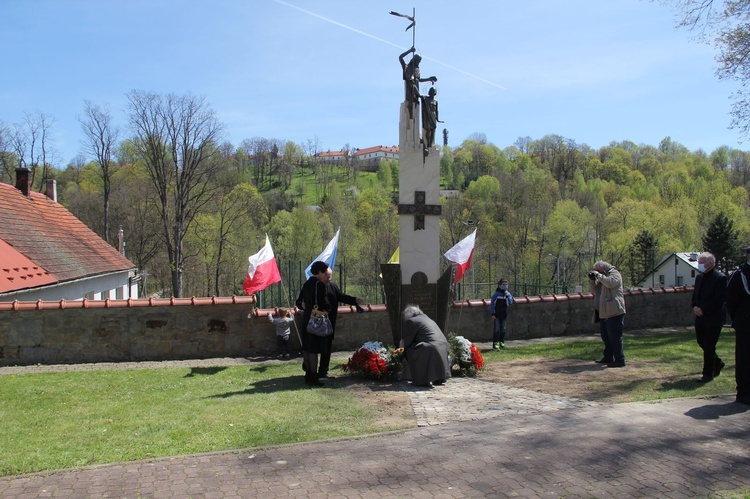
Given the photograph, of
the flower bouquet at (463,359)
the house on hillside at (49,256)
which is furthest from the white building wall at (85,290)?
the flower bouquet at (463,359)

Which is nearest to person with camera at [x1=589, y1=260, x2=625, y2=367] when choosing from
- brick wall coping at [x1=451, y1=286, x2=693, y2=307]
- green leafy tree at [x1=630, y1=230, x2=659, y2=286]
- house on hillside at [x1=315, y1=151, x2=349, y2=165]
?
brick wall coping at [x1=451, y1=286, x2=693, y2=307]

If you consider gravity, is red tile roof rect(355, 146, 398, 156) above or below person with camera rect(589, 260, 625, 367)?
above

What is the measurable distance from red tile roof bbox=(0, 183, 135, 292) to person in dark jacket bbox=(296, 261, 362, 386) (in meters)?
9.23

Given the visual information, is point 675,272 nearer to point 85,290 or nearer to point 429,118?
point 85,290

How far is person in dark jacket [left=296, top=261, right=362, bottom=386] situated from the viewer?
8.99 metres

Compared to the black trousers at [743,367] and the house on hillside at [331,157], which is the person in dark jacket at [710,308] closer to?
the black trousers at [743,367]

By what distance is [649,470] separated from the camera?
4930mm

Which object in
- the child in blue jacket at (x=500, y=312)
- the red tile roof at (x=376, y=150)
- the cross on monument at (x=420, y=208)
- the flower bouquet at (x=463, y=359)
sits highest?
the red tile roof at (x=376, y=150)

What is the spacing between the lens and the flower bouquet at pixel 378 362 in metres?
9.14

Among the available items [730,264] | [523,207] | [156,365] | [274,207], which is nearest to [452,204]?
[523,207]

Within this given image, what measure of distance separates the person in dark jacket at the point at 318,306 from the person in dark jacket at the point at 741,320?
5.00 m

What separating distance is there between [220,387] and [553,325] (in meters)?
8.70

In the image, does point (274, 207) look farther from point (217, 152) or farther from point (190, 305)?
point (190, 305)

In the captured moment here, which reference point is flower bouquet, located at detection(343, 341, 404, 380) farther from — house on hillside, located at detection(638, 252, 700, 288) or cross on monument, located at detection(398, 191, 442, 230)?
house on hillside, located at detection(638, 252, 700, 288)
